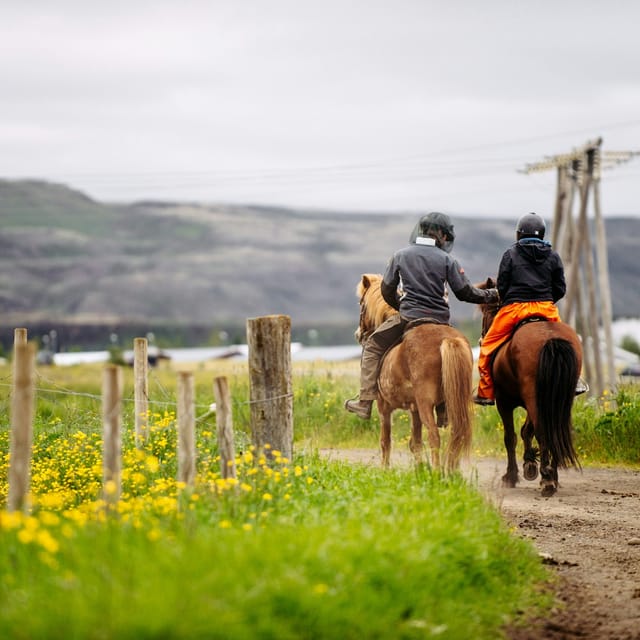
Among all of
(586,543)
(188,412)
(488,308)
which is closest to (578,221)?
(488,308)

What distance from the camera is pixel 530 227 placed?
12578 mm

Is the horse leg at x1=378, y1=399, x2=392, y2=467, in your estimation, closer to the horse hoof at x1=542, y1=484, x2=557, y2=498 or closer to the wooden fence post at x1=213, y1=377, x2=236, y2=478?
the horse hoof at x1=542, y1=484, x2=557, y2=498

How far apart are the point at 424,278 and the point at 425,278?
0.02 metres

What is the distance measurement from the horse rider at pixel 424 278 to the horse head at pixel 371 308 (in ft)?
0.63

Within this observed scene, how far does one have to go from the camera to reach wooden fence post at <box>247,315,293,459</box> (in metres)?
8.98

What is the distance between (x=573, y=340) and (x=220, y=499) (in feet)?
17.4

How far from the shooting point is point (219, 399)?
26.5 feet

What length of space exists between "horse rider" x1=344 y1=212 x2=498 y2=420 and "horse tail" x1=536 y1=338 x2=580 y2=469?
1154 millimetres

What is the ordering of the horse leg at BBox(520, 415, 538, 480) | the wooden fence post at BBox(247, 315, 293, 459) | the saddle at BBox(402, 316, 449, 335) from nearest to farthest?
the wooden fence post at BBox(247, 315, 293, 459) < the saddle at BBox(402, 316, 449, 335) < the horse leg at BBox(520, 415, 538, 480)

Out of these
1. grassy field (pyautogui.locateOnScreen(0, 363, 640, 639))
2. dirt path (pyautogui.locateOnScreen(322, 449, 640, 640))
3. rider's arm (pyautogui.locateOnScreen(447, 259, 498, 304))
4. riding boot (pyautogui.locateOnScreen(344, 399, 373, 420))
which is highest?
rider's arm (pyautogui.locateOnScreen(447, 259, 498, 304))

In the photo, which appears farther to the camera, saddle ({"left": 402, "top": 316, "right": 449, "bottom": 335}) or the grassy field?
saddle ({"left": 402, "top": 316, "right": 449, "bottom": 335})

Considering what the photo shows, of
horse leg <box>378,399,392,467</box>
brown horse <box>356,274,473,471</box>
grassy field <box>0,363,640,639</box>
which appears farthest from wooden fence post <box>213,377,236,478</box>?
horse leg <box>378,399,392,467</box>

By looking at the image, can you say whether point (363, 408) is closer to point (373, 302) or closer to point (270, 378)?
point (373, 302)

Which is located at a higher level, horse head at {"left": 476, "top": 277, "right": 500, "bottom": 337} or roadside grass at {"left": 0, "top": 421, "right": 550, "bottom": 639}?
horse head at {"left": 476, "top": 277, "right": 500, "bottom": 337}
